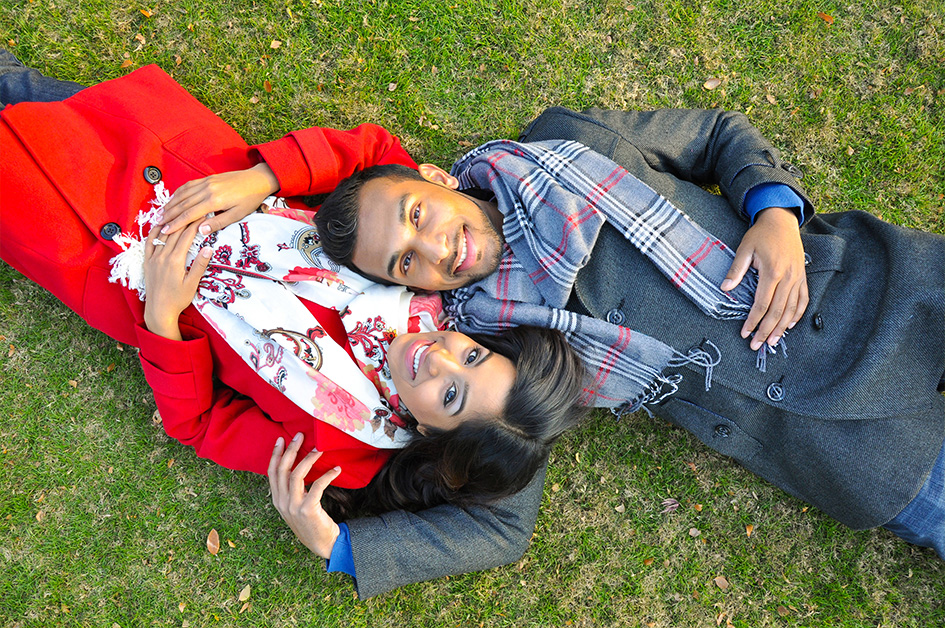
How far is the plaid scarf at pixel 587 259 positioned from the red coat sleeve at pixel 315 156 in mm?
935

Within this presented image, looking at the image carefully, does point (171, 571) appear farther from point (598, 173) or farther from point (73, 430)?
point (598, 173)

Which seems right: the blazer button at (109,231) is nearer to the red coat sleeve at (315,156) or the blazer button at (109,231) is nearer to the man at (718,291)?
the red coat sleeve at (315,156)

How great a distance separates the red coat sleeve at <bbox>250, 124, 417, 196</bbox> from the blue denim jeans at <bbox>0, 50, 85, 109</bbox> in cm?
147

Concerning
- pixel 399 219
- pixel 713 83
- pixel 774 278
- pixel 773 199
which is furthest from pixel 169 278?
pixel 713 83

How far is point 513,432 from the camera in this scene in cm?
306

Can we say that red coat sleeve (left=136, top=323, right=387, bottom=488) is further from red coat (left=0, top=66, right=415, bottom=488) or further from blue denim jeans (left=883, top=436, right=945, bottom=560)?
blue denim jeans (left=883, top=436, right=945, bottom=560)

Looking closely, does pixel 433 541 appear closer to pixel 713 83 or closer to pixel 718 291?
pixel 718 291

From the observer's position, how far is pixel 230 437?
145 inches

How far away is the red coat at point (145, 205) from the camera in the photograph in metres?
3.54

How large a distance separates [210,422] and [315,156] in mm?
1847

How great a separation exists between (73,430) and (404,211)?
3037 millimetres

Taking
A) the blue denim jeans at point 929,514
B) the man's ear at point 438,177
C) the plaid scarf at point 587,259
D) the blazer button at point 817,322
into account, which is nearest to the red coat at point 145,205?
the man's ear at point 438,177

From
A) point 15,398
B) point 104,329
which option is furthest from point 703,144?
point 15,398

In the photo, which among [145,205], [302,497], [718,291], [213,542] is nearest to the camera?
[718,291]
